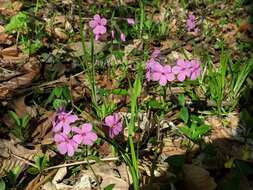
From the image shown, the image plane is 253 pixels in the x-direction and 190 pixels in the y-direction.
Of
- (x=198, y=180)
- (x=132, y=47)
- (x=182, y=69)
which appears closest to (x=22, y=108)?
(x=182, y=69)

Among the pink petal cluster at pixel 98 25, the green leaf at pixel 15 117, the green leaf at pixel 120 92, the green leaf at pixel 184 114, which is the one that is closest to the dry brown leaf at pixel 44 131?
the green leaf at pixel 15 117

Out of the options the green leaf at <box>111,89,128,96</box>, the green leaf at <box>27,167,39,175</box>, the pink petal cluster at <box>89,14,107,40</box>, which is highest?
the pink petal cluster at <box>89,14,107,40</box>

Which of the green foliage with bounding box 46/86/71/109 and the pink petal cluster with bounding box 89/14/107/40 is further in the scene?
the pink petal cluster with bounding box 89/14/107/40

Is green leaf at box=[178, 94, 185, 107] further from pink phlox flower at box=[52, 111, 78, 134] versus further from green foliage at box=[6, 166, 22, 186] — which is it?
green foliage at box=[6, 166, 22, 186]

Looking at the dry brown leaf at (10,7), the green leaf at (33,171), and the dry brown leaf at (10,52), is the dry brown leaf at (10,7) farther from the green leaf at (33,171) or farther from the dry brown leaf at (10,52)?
the green leaf at (33,171)

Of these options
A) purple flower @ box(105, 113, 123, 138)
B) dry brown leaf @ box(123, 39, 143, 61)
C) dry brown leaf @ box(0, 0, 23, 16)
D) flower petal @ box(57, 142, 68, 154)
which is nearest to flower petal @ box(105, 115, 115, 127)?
purple flower @ box(105, 113, 123, 138)

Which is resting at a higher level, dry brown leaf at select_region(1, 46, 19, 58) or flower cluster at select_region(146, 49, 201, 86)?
flower cluster at select_region(146, 49, 201, 86)

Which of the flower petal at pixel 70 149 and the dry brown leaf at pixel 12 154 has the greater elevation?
the flower petal at pixel 70 149
